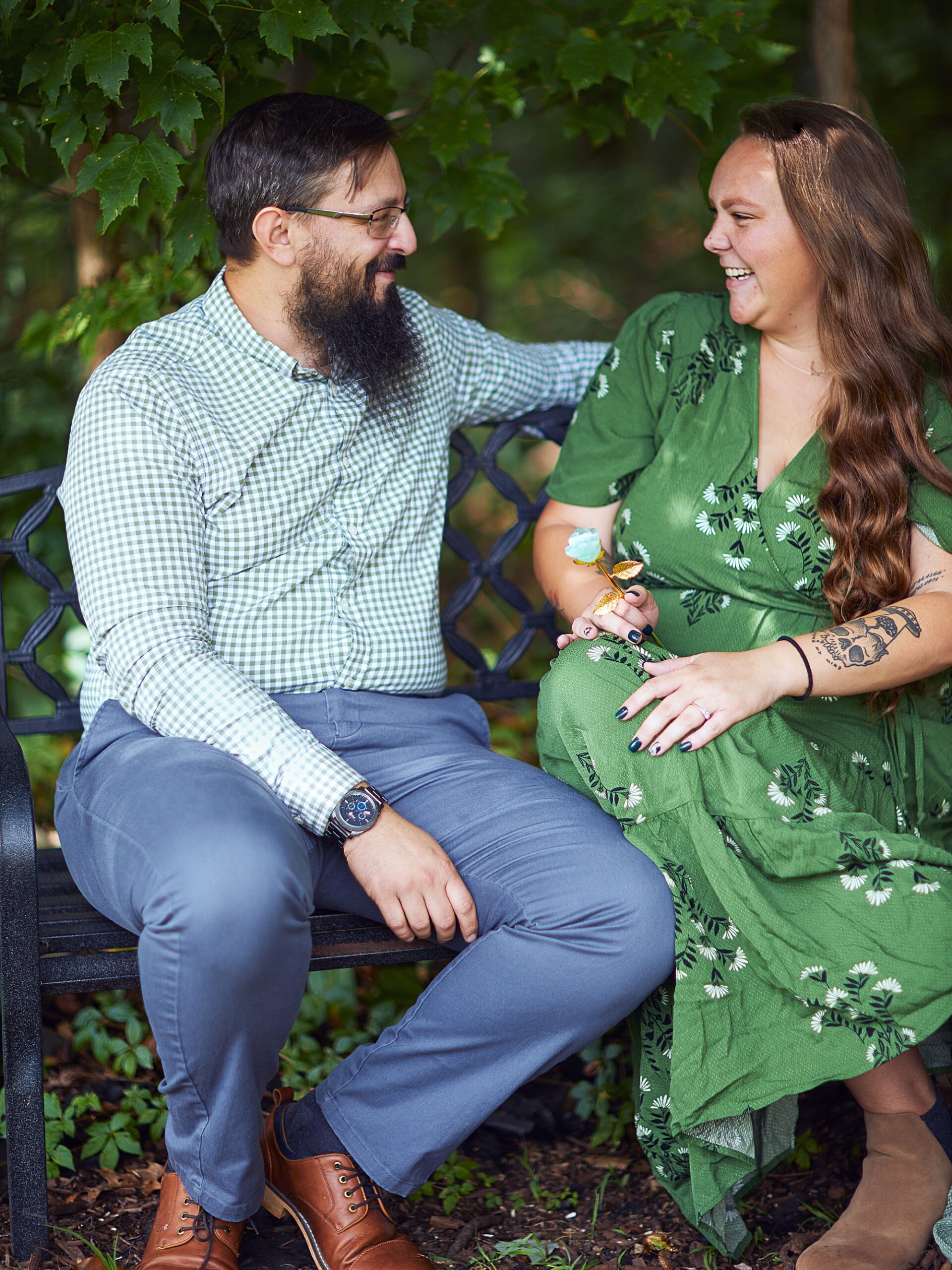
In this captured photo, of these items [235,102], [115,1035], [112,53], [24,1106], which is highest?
[112,53]

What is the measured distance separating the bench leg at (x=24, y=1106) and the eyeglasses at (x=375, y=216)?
5.22ft

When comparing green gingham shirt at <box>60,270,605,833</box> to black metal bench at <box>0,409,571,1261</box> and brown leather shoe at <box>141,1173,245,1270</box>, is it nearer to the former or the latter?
black metal bench at <box>0,409,571,1261</box>

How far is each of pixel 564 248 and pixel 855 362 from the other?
5.98 meters

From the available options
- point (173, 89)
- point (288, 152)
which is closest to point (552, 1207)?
point (288, 152)

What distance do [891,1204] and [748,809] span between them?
795 millimetres

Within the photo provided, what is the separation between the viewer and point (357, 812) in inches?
87.8

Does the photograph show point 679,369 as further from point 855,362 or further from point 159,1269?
point 159,1269

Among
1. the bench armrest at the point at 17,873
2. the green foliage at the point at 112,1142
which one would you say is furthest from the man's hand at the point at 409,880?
the green foliage at the point at 112,1142

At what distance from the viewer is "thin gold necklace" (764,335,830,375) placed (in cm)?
267

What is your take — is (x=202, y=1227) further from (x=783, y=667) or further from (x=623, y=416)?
(x=623, y=416)

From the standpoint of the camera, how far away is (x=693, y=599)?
8.69 ft

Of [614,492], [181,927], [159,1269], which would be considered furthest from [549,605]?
[159,1269]

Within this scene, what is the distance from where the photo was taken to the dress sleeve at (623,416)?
2793mm

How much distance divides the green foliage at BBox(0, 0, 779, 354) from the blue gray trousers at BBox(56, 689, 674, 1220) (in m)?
1.24
